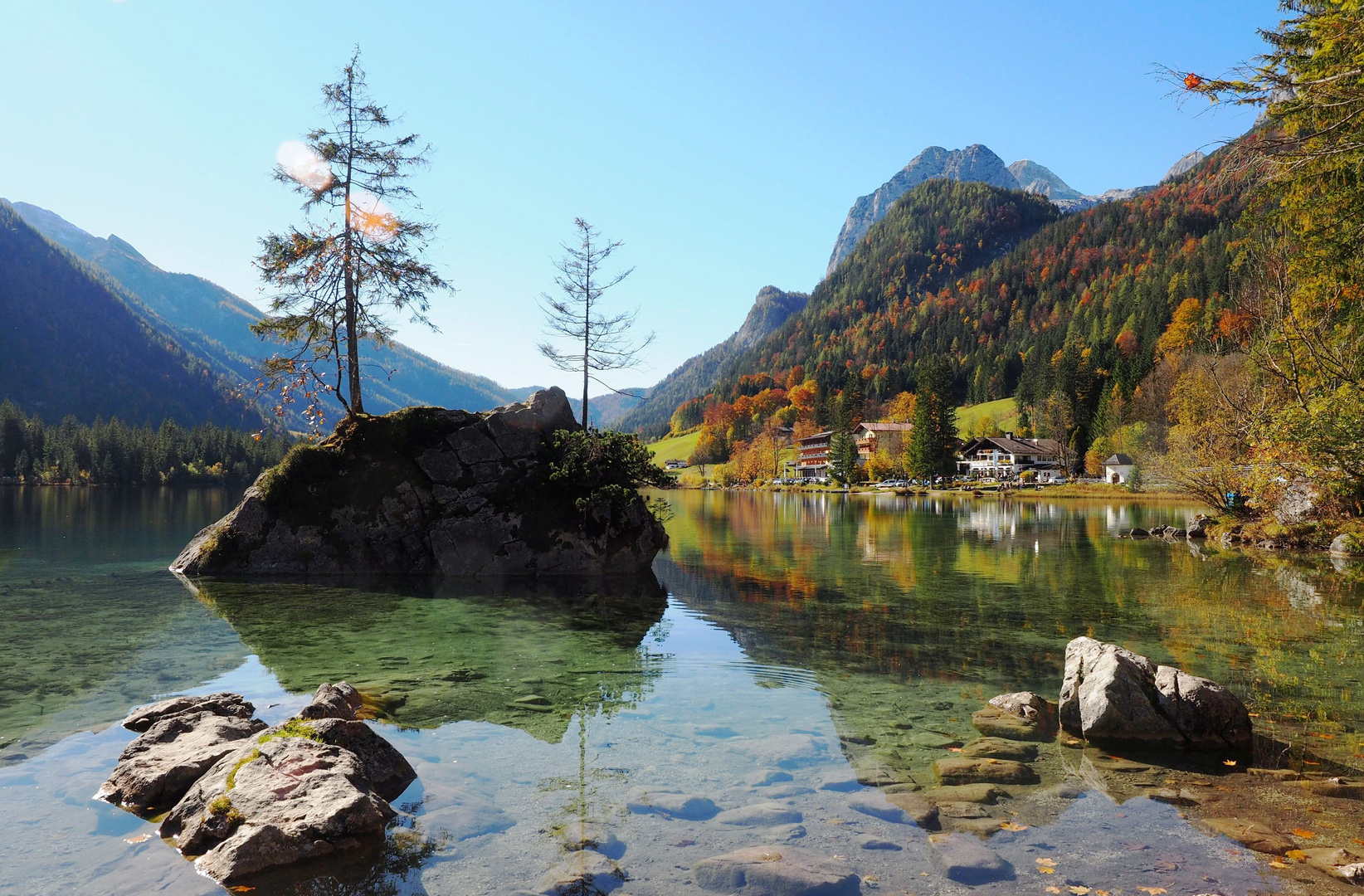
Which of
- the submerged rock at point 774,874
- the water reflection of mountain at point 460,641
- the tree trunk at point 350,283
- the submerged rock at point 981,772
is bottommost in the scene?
the water reflection of mountain at point 460,641

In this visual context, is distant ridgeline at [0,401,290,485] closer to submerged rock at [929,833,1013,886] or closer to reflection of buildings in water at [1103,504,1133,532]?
reflection of buildings in water at [1103,504,1133,532]

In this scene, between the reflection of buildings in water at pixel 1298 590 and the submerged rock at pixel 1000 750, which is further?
the reflection of buildings in water at pixel 1298 590

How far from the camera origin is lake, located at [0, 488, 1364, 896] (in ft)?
21.2

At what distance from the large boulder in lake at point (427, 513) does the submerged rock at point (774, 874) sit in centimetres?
1953

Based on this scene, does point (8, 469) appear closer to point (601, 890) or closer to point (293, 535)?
point (293, 535)

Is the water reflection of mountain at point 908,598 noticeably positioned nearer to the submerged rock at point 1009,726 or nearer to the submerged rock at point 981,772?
the submerged rock at point 1009,726

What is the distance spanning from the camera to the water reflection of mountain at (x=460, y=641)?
11312mm

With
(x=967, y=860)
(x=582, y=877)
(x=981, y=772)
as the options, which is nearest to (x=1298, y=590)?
(x=981, y=772)

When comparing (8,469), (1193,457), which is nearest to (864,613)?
(1193,457)

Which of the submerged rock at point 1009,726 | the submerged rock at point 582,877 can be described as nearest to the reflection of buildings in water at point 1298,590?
the submerged rock at point 1009,726

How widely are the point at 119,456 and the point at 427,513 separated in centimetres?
13663

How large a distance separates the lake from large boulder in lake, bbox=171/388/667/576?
6.49ft

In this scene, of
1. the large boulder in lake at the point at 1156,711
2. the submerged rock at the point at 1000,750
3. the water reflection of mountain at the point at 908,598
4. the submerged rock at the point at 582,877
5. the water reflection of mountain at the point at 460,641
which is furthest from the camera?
the water reflection of mountain at the point at 908,598

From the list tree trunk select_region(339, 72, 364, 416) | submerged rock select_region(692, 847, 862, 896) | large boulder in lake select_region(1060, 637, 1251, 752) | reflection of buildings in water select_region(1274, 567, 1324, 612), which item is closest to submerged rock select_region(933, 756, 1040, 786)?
large boulder in lake select_region(1060, 637, 1251, 752)
